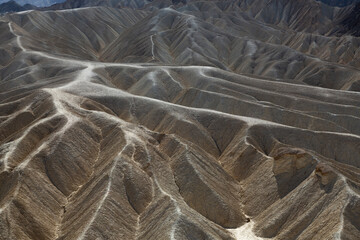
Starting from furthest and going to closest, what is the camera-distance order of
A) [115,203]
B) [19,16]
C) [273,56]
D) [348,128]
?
[19,16] → [273,56] → [348,128] → [115,203]

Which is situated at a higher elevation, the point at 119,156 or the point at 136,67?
the point at 119,156

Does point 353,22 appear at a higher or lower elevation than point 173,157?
lower

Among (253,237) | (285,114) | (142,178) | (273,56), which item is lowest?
(273,56)

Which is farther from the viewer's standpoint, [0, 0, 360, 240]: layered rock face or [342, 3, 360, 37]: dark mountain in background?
[342, 3, 360, 37]: dark mountain in background

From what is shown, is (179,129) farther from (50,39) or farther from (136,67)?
(50,39)

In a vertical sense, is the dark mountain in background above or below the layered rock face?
below

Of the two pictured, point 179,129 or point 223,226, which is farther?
point 179,129

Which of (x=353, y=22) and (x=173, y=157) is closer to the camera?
(x=173, y=157)

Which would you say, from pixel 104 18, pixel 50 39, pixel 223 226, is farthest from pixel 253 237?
pixel 104 18

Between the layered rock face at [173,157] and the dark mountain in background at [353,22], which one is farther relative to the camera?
the dark mountain in background at [353,22]

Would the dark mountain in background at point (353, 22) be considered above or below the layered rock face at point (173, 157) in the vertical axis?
below

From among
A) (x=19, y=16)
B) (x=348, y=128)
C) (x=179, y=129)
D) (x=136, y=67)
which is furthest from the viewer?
(x=19, y=16)
